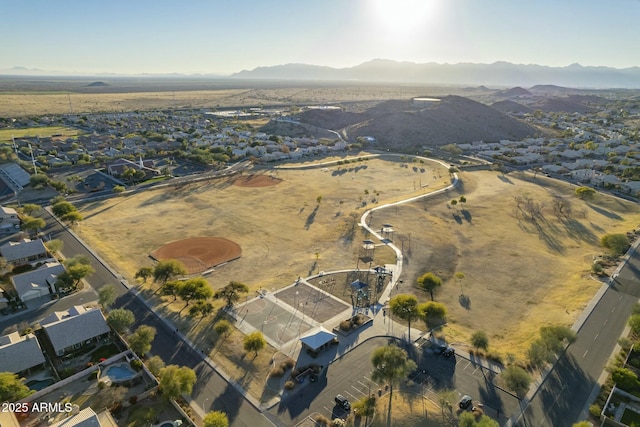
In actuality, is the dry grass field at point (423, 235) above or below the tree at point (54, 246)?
below

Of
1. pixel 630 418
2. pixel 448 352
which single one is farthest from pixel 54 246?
pixel 630 418

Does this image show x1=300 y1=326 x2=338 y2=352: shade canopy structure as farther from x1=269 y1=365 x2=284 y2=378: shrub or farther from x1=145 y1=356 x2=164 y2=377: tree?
x1=145 y1=356 x2=164 y2=377: tree

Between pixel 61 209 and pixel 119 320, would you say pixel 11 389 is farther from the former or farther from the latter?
pixel 61 209

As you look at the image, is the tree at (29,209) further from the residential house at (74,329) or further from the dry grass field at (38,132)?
the dry grass field at (38,132)

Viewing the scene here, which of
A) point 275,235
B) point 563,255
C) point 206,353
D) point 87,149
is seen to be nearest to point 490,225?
point 563,255

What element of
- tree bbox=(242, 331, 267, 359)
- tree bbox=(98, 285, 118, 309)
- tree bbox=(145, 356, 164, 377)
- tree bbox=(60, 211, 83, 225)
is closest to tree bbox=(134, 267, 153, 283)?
tree bbox=(98, 285, 118, 309)

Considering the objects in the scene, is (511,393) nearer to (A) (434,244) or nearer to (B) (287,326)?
(B) (287,326)

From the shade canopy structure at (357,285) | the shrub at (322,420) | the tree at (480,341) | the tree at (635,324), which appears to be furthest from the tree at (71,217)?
the tree at (635,324)
